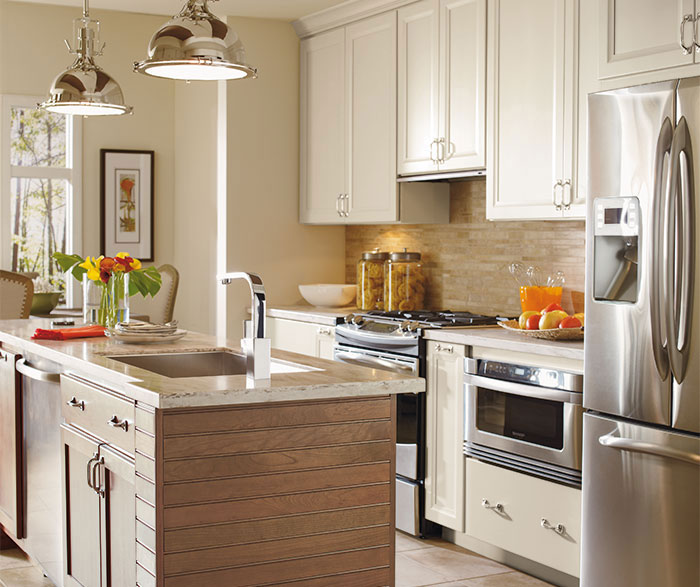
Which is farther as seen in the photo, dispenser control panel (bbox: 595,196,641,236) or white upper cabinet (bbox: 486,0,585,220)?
white upper cabinet (bbox: 486,0,585,220)

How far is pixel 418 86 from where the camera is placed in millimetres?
4824

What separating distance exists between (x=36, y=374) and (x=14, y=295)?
1.82m

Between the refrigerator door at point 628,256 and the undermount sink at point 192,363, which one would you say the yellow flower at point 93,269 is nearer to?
the undermount sink at point 192,363

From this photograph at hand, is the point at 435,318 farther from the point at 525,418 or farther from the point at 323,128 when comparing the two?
the point at 323,128

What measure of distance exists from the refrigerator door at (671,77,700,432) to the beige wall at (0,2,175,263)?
14.6 ft

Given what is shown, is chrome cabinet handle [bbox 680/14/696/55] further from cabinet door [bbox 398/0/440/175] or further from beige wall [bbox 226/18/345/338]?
beige wall [bbox 226/18/345/338]

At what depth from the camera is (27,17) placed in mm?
6109

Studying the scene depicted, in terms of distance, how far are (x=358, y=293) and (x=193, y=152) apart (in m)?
1.87

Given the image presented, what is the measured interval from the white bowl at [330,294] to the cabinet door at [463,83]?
3.76 ft

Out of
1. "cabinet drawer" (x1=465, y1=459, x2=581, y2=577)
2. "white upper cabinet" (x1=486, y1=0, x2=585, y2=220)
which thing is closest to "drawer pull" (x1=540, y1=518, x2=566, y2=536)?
"cabinet drawer" (x1=465, y1=459, x2=581, y2=577)

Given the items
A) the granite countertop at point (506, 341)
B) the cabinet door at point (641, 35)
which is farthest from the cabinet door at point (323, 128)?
the cabinet door at point (641, 35)

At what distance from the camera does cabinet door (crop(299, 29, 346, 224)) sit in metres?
5.47

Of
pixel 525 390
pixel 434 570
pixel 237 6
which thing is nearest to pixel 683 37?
pixel 525 390

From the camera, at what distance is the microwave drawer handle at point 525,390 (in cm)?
343
